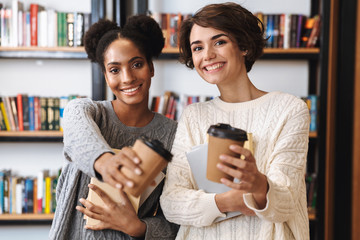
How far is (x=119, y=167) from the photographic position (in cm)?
88

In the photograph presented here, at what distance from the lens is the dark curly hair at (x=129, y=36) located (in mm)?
1483

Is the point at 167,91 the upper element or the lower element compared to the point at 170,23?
lower

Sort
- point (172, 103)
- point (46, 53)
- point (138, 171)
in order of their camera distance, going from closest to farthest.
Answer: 1. point (138, 171)
2. point (46, 53)
3. point (172, 103)

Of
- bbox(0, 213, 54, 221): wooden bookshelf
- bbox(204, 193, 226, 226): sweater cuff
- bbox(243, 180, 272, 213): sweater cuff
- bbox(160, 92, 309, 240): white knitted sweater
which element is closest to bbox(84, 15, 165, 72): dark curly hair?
bbox(160, 92, 309, 240): white knitted sweater

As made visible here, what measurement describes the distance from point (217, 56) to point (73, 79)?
1972mm

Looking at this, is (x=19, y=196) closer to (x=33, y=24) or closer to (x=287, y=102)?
(x=33, y=24)

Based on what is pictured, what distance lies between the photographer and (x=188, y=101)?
2742 millimetres

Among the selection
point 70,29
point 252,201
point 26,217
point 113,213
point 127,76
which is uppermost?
point 70,29

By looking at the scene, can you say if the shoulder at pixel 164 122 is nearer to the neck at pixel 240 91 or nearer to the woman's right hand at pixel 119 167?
the neck at pixel 240 91

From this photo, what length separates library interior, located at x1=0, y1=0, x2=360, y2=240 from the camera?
2535 mm

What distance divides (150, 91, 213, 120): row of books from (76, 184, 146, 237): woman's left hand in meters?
1.51

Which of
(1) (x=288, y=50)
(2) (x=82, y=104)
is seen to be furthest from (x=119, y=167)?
(1) (x=288, y=50)

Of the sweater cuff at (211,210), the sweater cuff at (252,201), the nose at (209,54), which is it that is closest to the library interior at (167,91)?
the nose at (209,54)

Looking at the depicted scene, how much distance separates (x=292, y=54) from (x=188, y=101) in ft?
2.72
